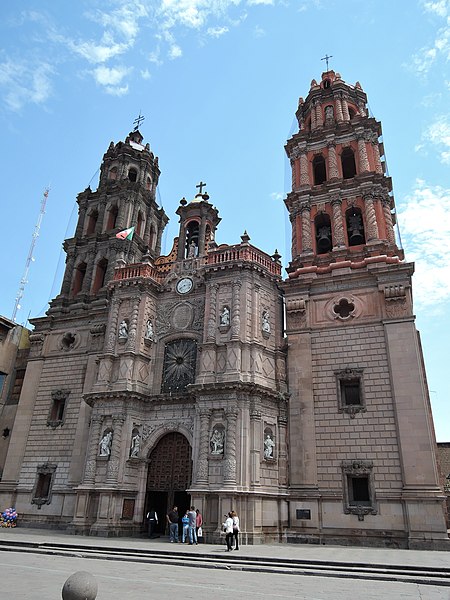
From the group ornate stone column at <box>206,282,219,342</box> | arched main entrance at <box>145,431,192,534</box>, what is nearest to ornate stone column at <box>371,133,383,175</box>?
ornate stone column at <box>206,282,219,342</box>

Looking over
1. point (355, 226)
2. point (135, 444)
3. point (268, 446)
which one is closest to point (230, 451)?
point (268, 446)

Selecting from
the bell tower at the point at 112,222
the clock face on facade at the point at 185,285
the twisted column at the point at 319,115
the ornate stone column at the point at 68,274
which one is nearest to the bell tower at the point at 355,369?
the twisted column at the point at 319,115

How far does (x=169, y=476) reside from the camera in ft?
90.8

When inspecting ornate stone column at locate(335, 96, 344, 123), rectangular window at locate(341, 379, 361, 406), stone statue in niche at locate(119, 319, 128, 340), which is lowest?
rectangular window at locate(341, 379, 361, 406)

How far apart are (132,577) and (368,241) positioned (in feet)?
80.5

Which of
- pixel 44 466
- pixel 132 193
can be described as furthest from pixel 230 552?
pixel 132 193

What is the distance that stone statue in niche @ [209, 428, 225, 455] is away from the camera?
25.0 meters

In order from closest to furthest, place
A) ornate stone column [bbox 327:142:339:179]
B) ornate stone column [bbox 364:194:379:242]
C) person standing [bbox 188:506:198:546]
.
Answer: person standing [bbox 188:506:198:546]
ornate stone column [bbox 364:194:379:242]
ornate stone column [bbox 327:142:339:179]

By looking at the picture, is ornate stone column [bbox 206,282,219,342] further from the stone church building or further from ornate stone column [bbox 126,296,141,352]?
ornate stone column [bbox 126,296,141,352]

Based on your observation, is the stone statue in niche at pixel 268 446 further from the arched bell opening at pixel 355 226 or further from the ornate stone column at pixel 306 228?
the arched bell opening at pixel 355 226

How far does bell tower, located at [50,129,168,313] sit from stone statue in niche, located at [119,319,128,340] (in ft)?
20.4

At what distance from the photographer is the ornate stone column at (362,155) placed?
33688 millimetres

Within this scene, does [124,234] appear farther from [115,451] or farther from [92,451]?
[115,451]

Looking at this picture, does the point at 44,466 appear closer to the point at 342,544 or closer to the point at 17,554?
the point at 17,554
